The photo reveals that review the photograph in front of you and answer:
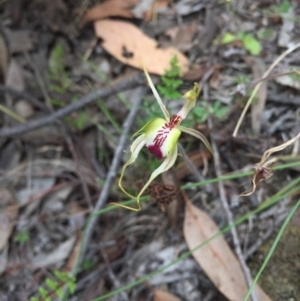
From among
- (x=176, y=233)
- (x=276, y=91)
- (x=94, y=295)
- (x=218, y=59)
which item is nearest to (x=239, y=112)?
(x=276, y=91)

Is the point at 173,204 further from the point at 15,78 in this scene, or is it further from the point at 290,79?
the point at 15,78

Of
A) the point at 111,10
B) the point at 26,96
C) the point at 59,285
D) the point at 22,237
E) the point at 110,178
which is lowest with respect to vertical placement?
the point at 22,237

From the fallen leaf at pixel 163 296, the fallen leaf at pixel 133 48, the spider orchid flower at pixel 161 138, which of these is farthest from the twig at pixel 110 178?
the spider orchid flower at pixel 161 138

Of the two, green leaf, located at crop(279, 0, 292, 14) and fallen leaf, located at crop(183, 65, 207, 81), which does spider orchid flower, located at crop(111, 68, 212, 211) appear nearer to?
fallen leaf, located at crop(183, 65, 207, 81)

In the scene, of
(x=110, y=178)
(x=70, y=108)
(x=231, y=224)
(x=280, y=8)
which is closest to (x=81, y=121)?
(x=70, y=108)

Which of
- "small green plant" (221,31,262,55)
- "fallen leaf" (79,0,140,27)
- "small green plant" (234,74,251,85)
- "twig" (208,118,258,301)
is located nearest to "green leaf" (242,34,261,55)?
Answer: "small green plant" (221,31,262,55)

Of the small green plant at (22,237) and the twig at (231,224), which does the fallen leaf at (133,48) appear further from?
the small green plant at (22,237)

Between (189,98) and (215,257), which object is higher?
(189,98)

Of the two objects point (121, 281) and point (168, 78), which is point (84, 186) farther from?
point (168, 78)
